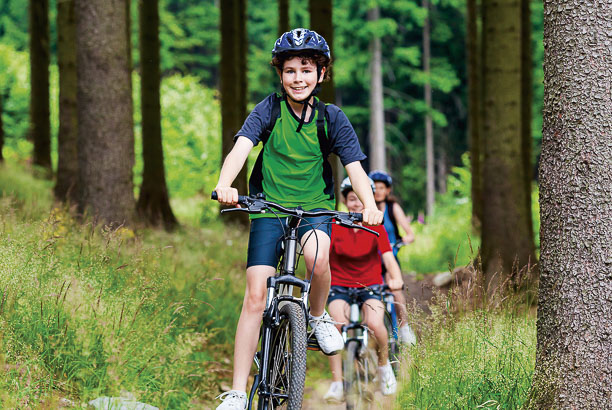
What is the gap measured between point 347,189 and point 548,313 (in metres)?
3.05

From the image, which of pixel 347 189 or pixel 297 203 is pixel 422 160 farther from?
pixel 297 203

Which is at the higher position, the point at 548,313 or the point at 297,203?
the point at 297,203

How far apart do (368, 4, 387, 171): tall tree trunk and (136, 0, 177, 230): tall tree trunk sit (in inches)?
691

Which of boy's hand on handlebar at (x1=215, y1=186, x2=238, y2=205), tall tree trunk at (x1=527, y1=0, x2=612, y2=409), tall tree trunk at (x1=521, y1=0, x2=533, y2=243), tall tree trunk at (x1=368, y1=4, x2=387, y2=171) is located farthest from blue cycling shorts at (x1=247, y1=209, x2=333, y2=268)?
tall tree trunk at (x1=368, y1=4, x2=387, y2=171)

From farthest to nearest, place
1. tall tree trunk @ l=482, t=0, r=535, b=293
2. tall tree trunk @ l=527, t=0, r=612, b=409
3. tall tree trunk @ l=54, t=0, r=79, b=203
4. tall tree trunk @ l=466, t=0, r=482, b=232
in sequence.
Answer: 1. tall tree trunk @ l=466, t=0, r=482, b=232
2. tall tree trunk @ l=54, t=0, r=79, b=203
3. tall tree trunk @ l=482, t=0, r=535, b=293
4. tall tree trunk @ l=527, t=0, r=612, b=409

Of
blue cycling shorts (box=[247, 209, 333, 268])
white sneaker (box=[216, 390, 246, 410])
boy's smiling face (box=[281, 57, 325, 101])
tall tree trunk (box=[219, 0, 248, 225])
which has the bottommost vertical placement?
white sneaker (box=[216, 390, 246, 410])

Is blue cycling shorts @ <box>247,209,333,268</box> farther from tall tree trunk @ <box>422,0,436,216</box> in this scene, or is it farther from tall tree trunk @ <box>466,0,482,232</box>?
tall tree trunk @ <box>422,0,436,216</box>

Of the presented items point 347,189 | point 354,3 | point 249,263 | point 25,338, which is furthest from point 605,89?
point 354,3

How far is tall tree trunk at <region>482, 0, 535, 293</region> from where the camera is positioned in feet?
30.2

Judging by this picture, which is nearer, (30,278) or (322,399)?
(30,278)

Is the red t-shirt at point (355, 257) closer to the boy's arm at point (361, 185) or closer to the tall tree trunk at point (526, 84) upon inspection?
the boy's arm at point (361, 185)

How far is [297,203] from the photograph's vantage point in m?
4.55

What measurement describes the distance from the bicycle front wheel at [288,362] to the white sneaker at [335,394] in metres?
1.97

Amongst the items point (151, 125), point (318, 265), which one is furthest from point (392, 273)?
point (151, 125)
